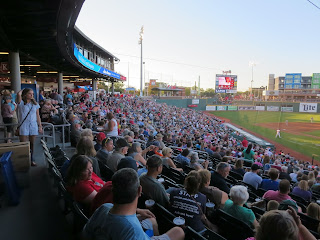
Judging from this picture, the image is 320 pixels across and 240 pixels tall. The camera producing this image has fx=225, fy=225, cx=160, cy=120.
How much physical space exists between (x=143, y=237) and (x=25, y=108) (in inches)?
173

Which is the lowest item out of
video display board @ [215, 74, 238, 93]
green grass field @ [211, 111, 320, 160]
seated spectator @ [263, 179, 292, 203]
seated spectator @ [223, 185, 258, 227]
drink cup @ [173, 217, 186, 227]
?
green grass field @ [211, 111, 320, 160]

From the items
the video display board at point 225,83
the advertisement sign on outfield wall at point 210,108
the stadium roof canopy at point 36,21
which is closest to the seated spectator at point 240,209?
the stadium roof canopy at point 36,21

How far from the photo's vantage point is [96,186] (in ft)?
9.62

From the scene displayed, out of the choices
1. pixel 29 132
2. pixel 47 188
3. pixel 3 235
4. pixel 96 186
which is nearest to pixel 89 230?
pixel 96 186

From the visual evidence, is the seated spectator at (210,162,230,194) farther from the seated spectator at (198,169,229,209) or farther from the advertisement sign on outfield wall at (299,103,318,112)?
the advertisement sign on outfield wall at (299,103,318,112)

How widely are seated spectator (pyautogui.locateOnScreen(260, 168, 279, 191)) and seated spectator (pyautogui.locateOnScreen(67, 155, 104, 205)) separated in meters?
4.35

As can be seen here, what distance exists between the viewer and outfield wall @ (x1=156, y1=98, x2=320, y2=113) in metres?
47.8

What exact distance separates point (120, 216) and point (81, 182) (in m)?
1.37

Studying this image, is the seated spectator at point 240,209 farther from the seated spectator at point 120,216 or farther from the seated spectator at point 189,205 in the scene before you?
the seated spectator at point 120,216

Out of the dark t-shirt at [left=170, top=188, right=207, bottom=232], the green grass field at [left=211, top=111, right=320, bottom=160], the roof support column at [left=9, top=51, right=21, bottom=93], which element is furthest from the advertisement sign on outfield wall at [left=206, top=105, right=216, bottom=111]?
the dark t-shirt at [left=170, top=188, right=207, bottom=232]

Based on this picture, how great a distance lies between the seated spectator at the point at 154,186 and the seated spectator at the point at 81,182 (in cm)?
67

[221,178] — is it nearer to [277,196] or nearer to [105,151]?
[277,196]

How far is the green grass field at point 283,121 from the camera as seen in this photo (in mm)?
26513

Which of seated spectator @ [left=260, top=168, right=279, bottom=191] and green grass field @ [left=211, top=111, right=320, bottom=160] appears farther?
green grass field @ [left=211, top=111, right=320, bottom=160]
